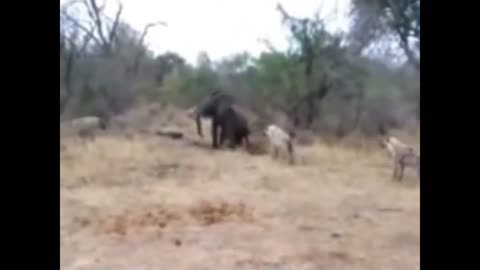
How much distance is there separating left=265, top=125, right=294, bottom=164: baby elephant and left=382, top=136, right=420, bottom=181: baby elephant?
11.0 inches

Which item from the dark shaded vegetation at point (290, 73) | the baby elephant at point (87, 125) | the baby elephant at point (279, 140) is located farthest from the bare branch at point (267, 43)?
the baby elephant at point (87, 125)

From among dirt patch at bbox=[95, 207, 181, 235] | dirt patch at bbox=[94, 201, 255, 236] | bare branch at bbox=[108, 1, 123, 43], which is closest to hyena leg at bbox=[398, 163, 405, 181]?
dirt patch at bbox=[94, 201, 255, 236]

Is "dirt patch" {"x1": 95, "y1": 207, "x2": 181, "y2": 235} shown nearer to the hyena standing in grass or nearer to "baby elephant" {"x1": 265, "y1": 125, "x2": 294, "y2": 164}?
"baby elephant" {"x1": 265, "y1": 125, "x2": 294, "y2": 164}

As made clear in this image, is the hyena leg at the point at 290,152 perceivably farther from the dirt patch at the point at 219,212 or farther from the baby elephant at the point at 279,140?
the dirt patch at the point at 219,212

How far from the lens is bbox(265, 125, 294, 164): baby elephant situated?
1.98 m

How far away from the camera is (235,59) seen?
77.5 inches

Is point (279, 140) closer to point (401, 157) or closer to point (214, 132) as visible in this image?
point (214, 132)

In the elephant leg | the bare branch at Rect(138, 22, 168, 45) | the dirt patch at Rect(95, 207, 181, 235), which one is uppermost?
the bare branch at Rect(138, 22, 168, 45)

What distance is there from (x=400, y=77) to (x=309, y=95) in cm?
27

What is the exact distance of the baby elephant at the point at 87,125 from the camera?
192cm

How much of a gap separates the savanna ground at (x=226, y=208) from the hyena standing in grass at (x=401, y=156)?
0.02 meters
